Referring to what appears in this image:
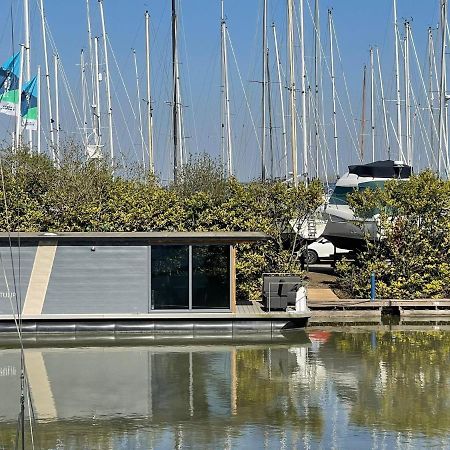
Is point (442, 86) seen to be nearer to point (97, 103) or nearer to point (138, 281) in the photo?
point (97, 103)

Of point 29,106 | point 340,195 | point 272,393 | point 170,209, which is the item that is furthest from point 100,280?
point 340,195

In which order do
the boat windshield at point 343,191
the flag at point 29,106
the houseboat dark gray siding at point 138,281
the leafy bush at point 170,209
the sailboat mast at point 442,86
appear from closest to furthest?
the houseboat dark gray siding at point 138,281
the leafy bush at point 170,209
the flag at point 29,106
the boat windshield at point 343,191
the sailboat mast at point 442,86

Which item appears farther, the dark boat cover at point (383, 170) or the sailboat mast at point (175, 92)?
the dark boat cover at point (383, 170)

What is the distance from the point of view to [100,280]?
23.2 metres

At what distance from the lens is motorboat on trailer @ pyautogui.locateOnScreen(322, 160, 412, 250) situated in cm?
2950

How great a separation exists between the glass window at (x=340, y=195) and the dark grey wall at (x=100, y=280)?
14256 millimetres

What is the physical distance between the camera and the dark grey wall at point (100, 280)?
75.7 ft

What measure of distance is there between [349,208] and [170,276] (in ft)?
29.4

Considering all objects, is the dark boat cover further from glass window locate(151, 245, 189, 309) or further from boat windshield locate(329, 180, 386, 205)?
glass window locate(151, 245, 189, 309)

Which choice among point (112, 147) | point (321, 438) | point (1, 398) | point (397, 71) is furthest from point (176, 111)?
point (321, 438)

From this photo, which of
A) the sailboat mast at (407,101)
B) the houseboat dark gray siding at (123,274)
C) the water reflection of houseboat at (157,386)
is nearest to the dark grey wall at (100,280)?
the houseboat dark gray siding at (123,274)

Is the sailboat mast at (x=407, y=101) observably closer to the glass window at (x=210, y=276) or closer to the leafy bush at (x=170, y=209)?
the leafy bush at (x=170, y=209)

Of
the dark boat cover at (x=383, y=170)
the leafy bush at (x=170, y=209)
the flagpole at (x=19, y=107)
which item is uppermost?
the flagpole at (x=19, y=107)

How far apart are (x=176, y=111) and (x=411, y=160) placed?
1461cm
